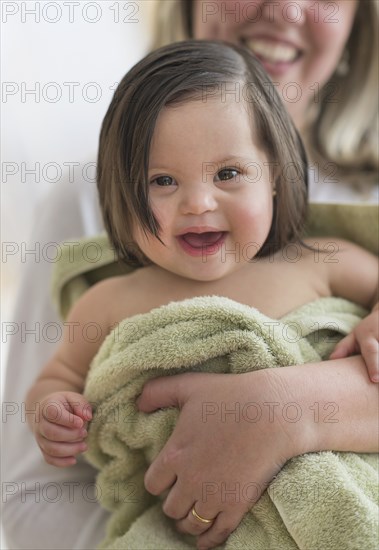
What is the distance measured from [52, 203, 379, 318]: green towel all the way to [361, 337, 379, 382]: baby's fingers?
0.27m

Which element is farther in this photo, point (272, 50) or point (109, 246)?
point (272, 50)

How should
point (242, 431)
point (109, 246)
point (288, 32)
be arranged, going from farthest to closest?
1. point (288, 32)
2. point (109, 246)
3. point (242, 431)

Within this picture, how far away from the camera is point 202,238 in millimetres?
978

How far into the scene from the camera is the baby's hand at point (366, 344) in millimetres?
943

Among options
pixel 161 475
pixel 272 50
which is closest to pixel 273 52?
pixel 272 50

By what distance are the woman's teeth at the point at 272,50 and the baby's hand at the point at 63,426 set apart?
85 cm

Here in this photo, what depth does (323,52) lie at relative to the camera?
142cm

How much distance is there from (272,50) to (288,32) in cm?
5

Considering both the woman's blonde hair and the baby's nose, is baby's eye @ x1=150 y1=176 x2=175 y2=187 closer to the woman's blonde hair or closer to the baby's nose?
the baby's nose

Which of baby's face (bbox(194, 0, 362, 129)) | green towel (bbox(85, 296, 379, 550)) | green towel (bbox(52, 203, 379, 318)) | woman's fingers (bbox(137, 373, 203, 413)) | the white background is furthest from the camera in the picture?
the white background

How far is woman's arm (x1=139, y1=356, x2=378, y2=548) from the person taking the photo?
862mm

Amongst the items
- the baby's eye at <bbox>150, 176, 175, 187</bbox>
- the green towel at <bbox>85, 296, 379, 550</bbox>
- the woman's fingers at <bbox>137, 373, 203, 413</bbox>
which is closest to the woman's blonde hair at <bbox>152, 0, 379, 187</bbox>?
the green towel at <bbox>85, 296, 379, 550</bbox>

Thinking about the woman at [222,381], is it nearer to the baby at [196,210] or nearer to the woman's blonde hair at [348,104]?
the woman's blonde hair at [348,104]

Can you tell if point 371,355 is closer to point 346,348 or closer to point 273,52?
point 346,348
